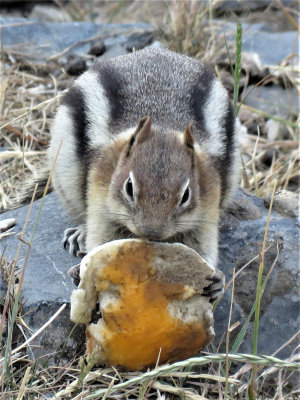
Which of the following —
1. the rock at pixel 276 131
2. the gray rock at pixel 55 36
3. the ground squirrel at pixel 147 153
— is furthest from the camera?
the gray rock at pixel 55 36

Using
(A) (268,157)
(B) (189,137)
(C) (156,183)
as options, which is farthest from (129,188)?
(A) (268,157)

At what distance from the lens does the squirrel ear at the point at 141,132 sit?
320 cm

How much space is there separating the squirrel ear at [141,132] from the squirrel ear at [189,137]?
184 millimetres

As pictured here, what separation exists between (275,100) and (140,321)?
4.27 meters

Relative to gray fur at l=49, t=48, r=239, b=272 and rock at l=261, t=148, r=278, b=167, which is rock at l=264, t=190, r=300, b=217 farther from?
rock at l=261, t=148, r=278, b=167

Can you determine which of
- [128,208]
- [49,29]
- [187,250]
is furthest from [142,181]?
[49,29]

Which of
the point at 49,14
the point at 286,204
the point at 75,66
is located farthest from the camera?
the point at 49,14

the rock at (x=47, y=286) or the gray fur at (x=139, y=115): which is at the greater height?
the gray fur at (x=139, y=115)

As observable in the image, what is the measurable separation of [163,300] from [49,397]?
2.28 feet

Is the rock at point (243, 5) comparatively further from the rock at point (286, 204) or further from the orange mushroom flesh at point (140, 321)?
the orange mushroom flesh at point (140, 321)

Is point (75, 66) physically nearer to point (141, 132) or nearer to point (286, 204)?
point (286, 204)

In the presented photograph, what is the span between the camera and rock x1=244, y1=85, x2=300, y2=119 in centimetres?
652

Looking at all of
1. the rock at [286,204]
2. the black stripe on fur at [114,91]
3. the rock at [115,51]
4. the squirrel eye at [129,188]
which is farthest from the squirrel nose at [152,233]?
the rock at [115,51]

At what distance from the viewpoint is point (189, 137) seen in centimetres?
326
